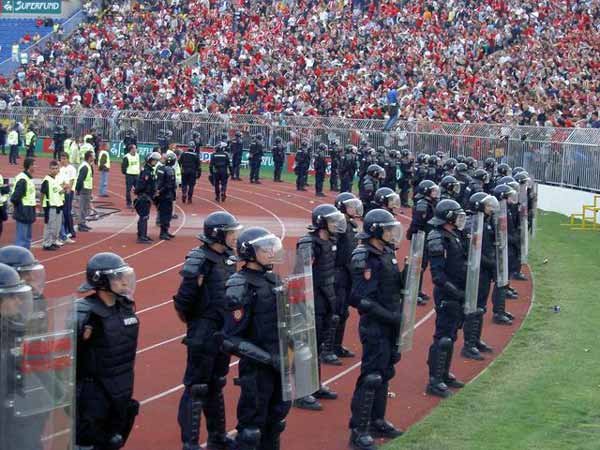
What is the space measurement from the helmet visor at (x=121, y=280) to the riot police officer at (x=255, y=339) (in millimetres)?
811

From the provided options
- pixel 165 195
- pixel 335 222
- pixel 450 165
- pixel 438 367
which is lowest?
pixel 438 367

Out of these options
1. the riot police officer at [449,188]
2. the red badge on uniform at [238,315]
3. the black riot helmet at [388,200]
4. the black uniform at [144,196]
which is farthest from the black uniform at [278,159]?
the red badge on uniform at [238,315]

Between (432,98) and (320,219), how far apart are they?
26732mm

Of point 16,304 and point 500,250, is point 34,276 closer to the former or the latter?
point 16,304

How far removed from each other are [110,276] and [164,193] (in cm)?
1478

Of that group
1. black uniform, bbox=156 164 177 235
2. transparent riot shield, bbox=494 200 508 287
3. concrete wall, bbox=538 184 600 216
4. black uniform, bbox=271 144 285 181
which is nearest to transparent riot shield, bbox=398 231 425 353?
transparent riot shield, bbox=494 200 508 287

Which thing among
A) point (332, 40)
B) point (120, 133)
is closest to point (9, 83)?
point (120, 133)

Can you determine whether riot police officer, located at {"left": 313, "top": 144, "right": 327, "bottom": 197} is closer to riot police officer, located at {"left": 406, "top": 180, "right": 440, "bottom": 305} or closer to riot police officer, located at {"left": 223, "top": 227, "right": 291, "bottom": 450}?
riot police officer, located at {"left": 406, "top": 180, "right": 440, "bottom": 305}

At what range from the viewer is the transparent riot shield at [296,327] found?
26.3ft

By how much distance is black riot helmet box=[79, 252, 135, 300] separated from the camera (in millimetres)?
7551

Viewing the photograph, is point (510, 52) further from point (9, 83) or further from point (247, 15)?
point (9, 83)

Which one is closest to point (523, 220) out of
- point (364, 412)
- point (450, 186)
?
point (450, 186)

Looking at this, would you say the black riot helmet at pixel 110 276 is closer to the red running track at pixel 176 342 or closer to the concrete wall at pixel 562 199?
the red running track at pixel 176 342

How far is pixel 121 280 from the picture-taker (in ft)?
24.8
